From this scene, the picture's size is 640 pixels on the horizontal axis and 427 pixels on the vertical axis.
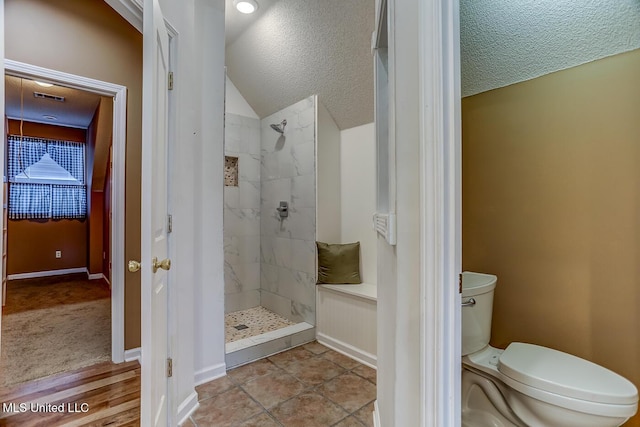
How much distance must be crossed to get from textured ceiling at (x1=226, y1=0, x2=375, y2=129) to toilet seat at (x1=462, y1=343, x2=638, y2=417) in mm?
1981

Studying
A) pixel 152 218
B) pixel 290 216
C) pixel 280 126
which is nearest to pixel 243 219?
pixel 290 216

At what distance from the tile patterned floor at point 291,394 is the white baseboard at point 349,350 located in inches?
1.8

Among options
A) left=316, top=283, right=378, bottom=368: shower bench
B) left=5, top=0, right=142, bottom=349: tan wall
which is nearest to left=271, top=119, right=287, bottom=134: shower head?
left=5, top=0, right=142, bottom=349: tan wall

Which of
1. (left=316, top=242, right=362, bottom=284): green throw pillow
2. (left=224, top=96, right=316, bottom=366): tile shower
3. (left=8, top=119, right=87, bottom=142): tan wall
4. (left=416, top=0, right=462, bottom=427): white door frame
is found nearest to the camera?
(left=416, top=0, right=462, bottom=427): white door frame

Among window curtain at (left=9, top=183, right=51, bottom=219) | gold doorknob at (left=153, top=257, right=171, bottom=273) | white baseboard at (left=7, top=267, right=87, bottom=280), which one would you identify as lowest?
white baseboard at (left=7, top=267, right=87, bottom=280)

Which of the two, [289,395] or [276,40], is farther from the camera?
[276,40]

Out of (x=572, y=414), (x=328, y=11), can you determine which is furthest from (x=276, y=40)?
(x=572, y=414)

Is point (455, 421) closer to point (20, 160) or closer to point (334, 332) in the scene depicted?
point (334, 332)

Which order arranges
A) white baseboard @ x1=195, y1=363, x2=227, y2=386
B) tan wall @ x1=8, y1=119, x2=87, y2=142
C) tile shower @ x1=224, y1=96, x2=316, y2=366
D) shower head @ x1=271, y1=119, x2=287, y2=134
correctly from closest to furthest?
white baseboard @ x1=195, y1=363, x2=227, y2=386, tile shower @ x1=224, y1=96, x2=316, y2=366, shower head @ x1=271, y1=119, x2=287, y2=134, tan wall @ x1=8, y1=119, x2=87, y2=142

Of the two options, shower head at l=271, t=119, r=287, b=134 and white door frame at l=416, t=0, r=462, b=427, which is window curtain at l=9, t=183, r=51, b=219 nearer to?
shower head at l=271, t=119, r=287, b=134

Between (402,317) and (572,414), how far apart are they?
93 cm

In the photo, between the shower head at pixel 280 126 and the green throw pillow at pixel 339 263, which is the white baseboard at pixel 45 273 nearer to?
the shower head at pixel 280 126

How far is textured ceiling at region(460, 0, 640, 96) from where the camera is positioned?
56.7 inches

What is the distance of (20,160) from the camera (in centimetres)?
486
